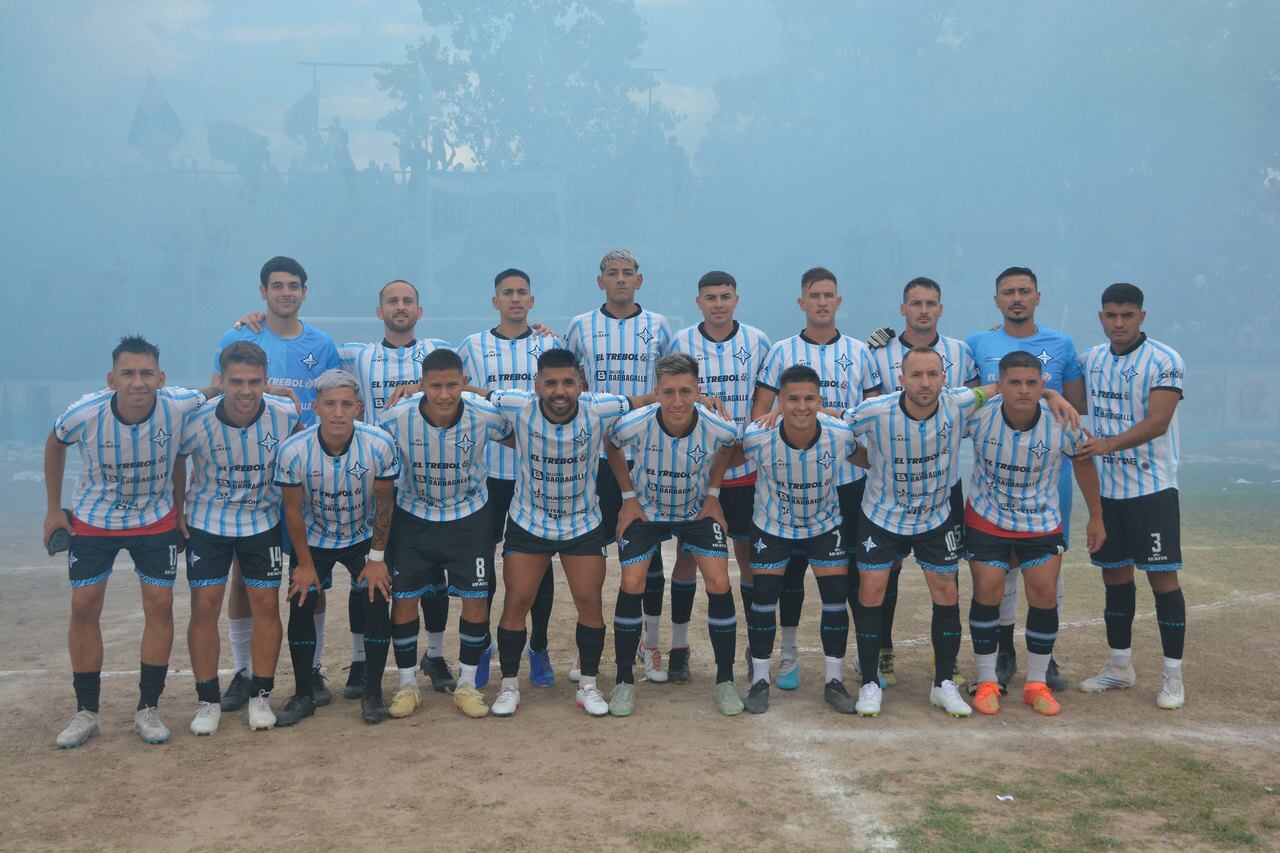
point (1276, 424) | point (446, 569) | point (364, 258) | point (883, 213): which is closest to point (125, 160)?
point (364, 258)

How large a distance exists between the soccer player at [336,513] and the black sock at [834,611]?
2.45m

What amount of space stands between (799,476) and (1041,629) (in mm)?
1629

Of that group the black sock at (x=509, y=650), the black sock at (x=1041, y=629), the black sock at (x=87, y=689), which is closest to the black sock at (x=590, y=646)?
the black sock at (x=509, y=650)

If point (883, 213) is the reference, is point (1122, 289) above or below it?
below

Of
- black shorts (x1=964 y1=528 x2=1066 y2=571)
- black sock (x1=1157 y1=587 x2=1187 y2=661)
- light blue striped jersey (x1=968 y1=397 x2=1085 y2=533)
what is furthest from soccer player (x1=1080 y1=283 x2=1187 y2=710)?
black shorts (x1=964 y1=528 x2=1066 y2=571)

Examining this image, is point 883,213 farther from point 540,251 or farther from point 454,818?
point 454,818

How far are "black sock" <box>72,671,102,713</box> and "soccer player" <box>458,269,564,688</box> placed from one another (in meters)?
2.08

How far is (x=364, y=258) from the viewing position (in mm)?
46656

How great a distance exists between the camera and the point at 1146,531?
18.8 feet

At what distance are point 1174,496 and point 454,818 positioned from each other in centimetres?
426

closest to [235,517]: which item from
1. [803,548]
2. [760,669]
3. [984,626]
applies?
[760,669]

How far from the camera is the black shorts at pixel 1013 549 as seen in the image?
5.60 m

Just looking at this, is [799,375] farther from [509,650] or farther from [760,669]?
[509,650]

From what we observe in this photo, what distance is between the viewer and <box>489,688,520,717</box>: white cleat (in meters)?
5.55
